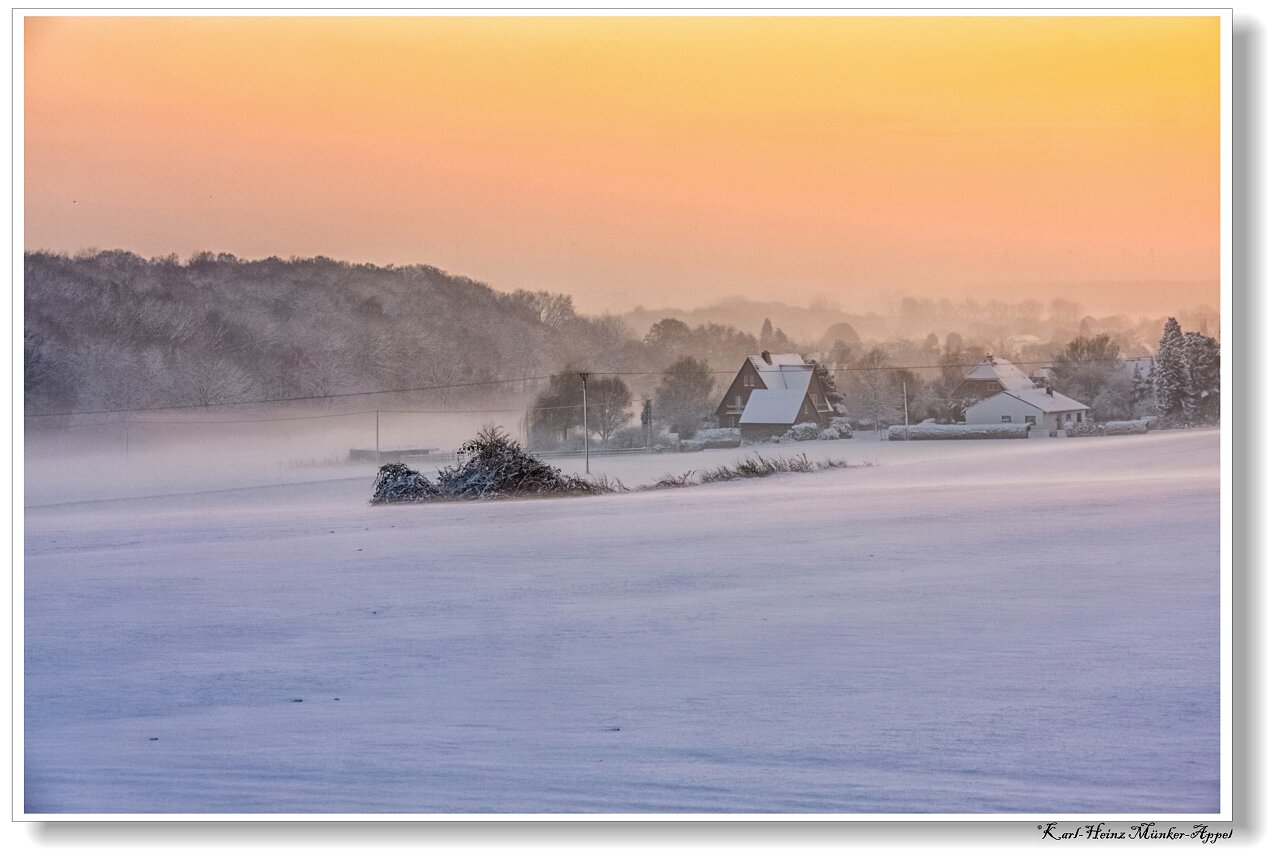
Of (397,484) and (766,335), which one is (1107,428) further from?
(397,484)

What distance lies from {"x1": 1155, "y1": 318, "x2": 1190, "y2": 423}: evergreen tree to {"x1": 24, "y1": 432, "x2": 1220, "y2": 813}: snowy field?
108 millimetres

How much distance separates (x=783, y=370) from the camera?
4598 mm

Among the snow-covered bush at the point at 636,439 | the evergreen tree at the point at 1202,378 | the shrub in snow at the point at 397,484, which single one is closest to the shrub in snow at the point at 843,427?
the snow-covered bush at the point at 636,439

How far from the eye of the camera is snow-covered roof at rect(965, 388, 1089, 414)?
4605 millimetres

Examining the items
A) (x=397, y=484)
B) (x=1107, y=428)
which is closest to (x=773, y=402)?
(x=1107, y=428)

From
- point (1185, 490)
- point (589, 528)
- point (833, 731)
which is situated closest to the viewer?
point (833, 731)

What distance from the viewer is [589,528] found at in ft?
14.6

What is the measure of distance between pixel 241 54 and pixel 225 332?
106 cm

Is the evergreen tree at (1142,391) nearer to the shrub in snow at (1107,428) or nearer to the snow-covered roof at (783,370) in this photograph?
the shrub in snow at (1107,428)

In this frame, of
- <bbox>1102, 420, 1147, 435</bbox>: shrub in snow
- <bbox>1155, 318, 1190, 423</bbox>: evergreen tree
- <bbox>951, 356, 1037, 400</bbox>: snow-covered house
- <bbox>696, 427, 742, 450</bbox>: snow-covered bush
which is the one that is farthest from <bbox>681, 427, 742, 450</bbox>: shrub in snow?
<bbox>1155, 318, 1190, 423</bbox>: evergreen tree

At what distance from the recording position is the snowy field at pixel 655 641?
122 inches

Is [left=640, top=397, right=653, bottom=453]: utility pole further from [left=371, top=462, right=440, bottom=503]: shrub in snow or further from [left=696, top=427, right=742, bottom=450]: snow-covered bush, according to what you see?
[left=371, top=462, right=440, bottom=503]: shrub in snow

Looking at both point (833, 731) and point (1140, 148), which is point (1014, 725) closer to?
point (833, 731)

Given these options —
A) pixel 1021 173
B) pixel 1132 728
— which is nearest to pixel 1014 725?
pixel 1132 728
